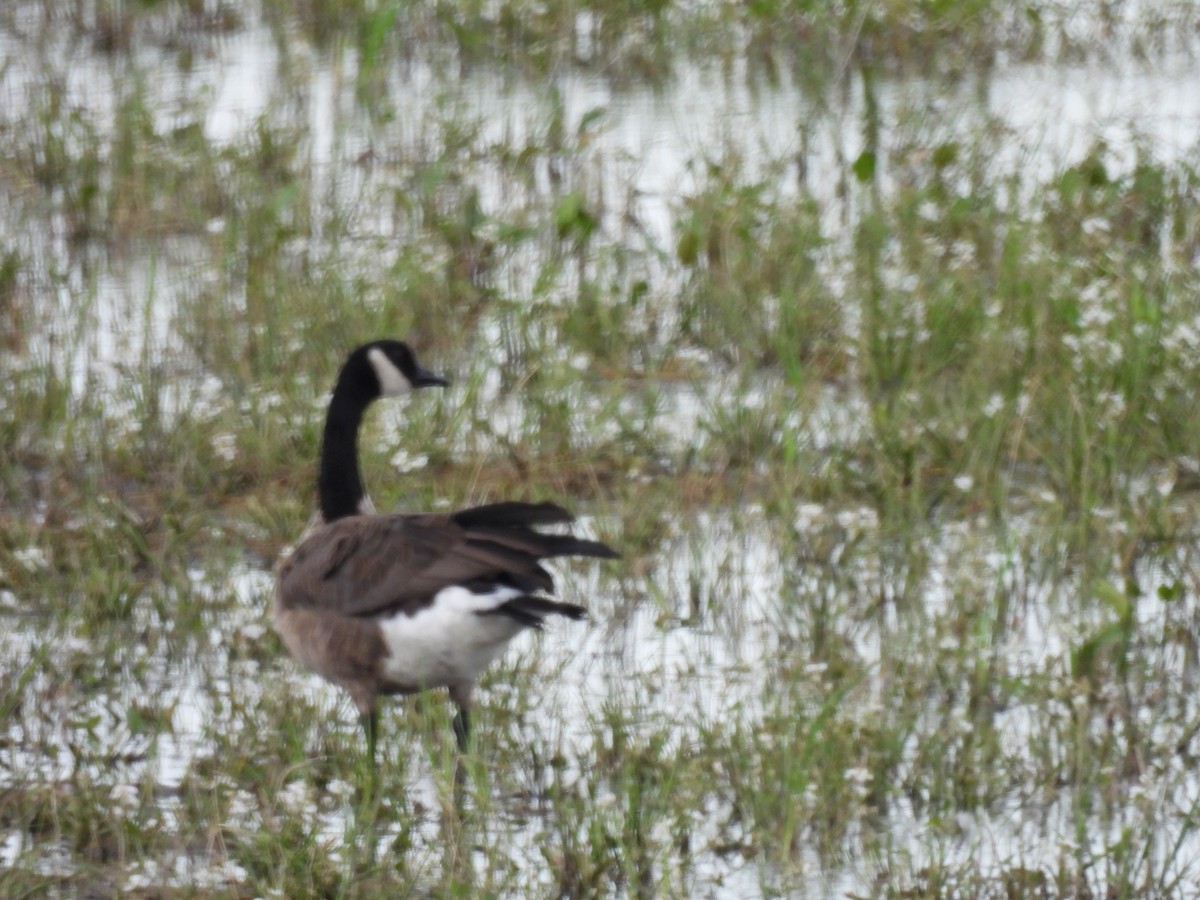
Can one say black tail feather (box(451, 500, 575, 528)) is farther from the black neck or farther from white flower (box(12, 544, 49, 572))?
white flower (box(12, 544, 49, 572))

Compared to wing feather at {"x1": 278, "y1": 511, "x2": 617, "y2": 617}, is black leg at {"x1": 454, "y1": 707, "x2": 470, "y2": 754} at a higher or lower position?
lower

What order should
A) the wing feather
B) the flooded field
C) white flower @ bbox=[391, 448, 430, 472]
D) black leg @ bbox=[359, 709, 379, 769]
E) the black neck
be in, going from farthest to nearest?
white flower @ bbox=[391, 448, 430, 472] < the black neck < black leg @ bbox=[359, 709, 379, 769] < the wing feather < the flooded field

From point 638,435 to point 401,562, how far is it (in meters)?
2.10

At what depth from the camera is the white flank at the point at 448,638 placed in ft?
16.3

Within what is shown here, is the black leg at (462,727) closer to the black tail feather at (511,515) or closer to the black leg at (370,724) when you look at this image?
the black leg at (370,724)

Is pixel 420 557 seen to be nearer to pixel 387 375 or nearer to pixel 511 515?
pixel 511 515

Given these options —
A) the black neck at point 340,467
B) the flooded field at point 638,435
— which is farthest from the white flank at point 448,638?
the black neck at point 340,467

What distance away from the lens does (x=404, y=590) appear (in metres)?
Result: 5.10

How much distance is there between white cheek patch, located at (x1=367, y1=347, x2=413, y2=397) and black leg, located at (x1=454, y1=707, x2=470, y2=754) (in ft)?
3.61

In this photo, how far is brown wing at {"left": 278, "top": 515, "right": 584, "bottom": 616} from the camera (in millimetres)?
4914

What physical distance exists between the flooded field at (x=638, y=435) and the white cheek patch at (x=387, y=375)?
709 mm

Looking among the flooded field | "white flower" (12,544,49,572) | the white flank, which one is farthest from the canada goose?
"white flower" (12,544,49,572)

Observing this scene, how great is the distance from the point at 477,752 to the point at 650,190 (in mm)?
5088

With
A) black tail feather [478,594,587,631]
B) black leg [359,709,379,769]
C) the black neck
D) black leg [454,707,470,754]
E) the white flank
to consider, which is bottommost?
black leg [454,707,470,754]
